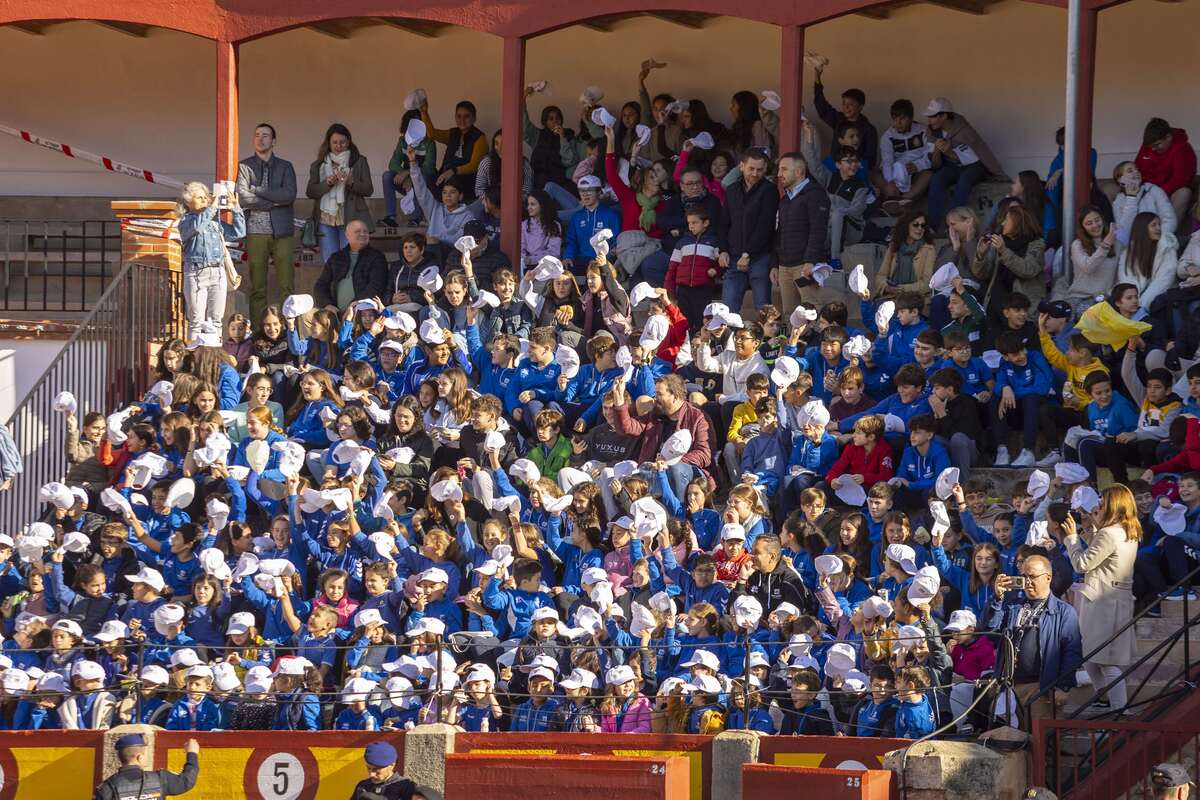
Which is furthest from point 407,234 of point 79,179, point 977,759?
point 977,759

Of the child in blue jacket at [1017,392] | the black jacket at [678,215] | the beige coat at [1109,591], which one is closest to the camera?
the beige coat at [1109,591]

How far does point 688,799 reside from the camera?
14.2 m

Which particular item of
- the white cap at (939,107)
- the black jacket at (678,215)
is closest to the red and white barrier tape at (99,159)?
the black jacket at (678,215)

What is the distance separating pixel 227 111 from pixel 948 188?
6551mm

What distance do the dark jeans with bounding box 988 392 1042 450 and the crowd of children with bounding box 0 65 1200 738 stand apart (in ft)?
0.08

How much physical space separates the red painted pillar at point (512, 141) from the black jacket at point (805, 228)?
2704mm

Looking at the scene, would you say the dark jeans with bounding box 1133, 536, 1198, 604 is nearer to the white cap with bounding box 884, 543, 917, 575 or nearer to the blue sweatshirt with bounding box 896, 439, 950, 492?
the white cap with bounding box 884, 543, 917, 575

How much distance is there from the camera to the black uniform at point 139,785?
43.6ft

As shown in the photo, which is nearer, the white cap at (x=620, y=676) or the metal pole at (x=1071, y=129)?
the white cap at (x=620, y=676)

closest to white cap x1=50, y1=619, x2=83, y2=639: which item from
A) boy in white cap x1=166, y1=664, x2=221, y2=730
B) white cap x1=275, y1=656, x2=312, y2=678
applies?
boy in white cap x1=166, y1=664, x2=221, y2=730

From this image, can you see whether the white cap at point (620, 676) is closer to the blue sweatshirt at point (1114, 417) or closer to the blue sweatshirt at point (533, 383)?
the blue sweatshirt at point (533, 383)

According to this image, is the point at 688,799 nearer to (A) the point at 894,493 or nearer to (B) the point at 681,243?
(A) the point at 894,493

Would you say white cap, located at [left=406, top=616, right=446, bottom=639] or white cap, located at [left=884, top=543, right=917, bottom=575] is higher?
white cap, located at [left=884, top=543, right=917, bottom=575]

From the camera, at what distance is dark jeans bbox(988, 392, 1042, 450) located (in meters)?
16.5
